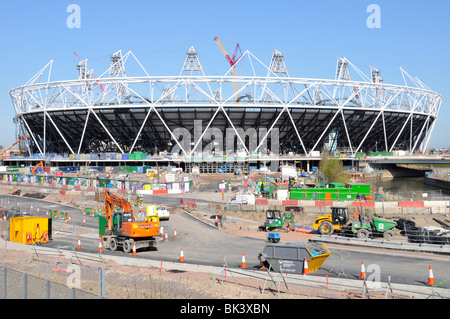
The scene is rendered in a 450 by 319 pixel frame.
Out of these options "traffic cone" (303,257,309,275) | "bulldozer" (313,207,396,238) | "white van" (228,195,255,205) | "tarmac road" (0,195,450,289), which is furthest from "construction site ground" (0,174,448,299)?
"white van" (228,195,255,205)

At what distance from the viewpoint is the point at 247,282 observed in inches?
526

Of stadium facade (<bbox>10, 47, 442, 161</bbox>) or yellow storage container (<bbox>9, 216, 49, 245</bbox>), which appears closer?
yellow storage container (<bbox>9, 216, 49, 245</bbox>)

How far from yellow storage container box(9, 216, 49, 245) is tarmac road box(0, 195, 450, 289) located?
0.76m

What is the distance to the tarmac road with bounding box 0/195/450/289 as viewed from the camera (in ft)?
49.0

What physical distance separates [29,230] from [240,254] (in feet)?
37.9

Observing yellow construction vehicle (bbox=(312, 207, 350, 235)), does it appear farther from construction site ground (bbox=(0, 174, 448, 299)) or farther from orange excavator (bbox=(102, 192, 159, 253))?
construction site ground (bbox=(0, 174, 448, 299))

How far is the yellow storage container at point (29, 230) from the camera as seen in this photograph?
2102cm

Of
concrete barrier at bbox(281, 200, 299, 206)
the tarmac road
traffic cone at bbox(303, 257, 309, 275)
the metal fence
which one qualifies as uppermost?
the metal fence

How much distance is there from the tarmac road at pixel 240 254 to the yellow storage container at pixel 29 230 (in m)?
0.76

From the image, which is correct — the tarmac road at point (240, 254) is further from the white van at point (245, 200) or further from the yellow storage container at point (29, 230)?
the white van at point (245, 200)

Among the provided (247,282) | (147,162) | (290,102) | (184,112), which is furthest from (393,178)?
(247,282)

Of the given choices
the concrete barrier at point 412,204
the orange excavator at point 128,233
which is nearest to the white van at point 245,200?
the concrete barrier at point 412,204
